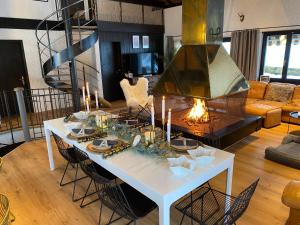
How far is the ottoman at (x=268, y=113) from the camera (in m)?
4.80

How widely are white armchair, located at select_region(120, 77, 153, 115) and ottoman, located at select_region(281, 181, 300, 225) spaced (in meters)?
3.93

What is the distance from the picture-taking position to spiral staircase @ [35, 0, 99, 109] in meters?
5.06

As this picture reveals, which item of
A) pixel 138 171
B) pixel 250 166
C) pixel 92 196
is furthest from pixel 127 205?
pixel 250 166

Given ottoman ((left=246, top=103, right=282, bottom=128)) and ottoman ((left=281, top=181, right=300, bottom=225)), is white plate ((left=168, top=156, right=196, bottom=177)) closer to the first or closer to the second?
ottoman ((left=281, top=181, right=300, bottom=225))

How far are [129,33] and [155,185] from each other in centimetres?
713

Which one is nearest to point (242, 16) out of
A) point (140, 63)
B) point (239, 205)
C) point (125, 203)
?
point (140, 63)

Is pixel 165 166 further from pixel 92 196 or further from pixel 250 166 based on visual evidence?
pixel 250 166

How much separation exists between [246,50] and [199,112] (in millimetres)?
3616

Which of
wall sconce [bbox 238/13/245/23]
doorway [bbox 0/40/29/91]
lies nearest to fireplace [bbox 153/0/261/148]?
wall sconce [bbox 238/13/245/23]

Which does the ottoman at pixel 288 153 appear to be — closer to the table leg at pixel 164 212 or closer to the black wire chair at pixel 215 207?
the black wire chair at pixel 215 207

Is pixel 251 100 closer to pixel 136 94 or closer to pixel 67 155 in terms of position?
pixel 136 94

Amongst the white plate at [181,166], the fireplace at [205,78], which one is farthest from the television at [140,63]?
the white plate at [181,166]

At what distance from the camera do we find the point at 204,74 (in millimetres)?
3055

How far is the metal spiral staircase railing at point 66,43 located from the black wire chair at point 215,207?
4.10 m
